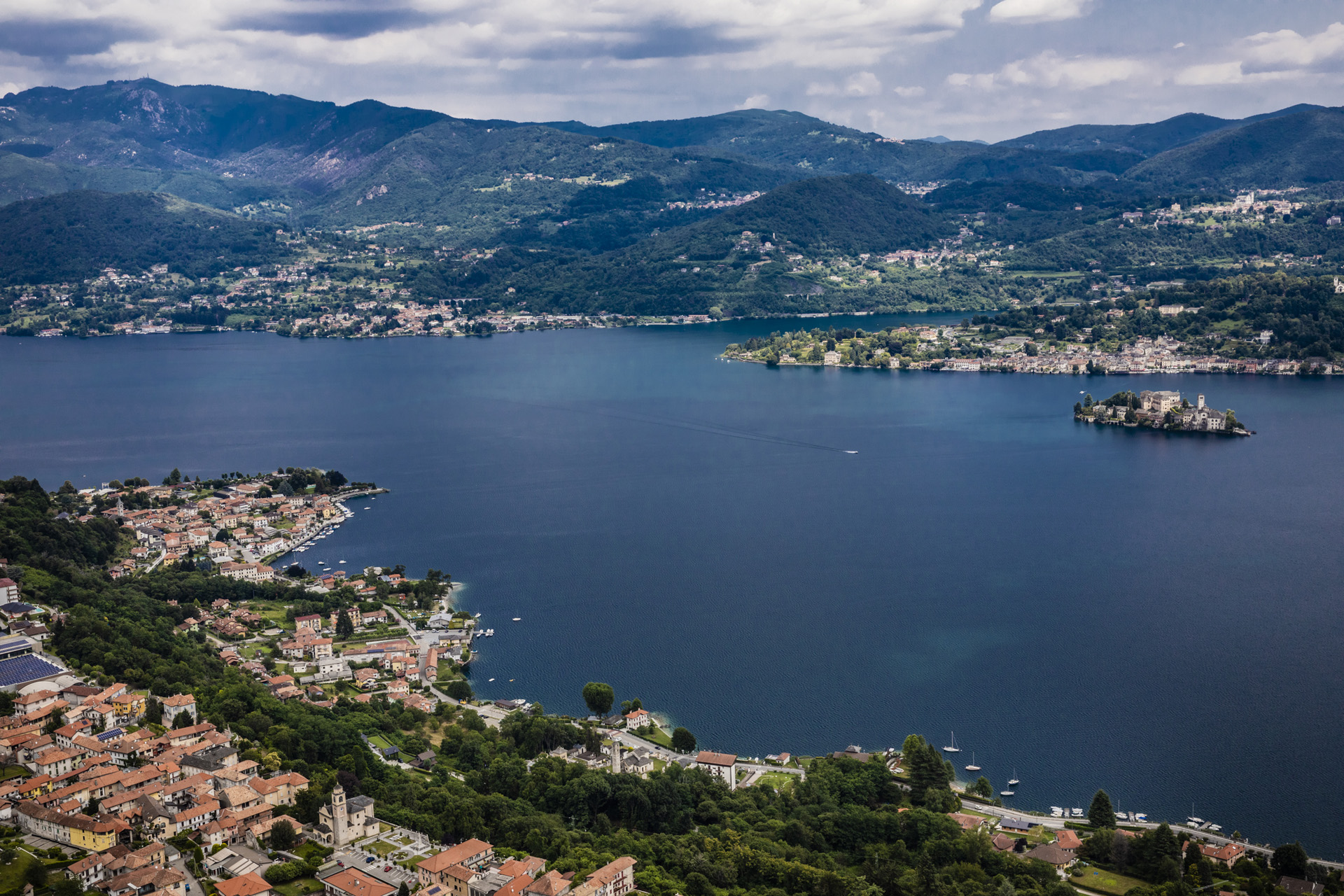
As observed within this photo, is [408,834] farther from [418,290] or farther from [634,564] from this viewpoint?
[418,290]

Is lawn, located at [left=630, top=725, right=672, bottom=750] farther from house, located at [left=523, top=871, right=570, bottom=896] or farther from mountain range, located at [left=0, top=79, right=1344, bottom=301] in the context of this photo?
mountain range, located at [left=0, top=79, right=1344, bottom=301]

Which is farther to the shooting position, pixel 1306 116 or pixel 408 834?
pixel 1306 116

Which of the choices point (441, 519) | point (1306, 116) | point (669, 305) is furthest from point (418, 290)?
point (1306, 116)

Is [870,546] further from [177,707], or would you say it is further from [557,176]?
[557,176]

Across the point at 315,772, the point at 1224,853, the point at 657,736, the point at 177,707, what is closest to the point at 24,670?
the point at 177,707

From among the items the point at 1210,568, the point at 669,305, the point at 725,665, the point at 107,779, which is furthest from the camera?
the point at 669,305

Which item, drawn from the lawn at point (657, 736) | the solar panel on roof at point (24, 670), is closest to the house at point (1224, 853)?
the lawn at point (657, 736)
